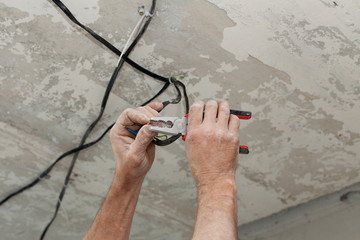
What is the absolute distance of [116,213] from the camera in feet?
3.14

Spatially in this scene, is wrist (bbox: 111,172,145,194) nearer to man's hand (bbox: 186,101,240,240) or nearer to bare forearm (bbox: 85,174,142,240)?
bare forearm (bbox: 85,174,142,240)

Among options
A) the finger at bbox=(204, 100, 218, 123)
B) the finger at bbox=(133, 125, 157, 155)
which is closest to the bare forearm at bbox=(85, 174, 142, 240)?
the finger at bbox=(133, 125, 157, 155)

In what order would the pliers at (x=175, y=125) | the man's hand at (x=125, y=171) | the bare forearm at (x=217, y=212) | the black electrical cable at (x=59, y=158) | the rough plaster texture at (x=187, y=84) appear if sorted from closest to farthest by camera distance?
the bare forearm at (x=217, y=212)
the pliers at (x=175, y=125)
the man's hand at (x=125, y=171)
the rough plaster texture at (x=187, y=84)
the black electrical cable at (x=59, y=158)

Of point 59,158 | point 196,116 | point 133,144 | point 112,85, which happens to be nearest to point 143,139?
point 133,144

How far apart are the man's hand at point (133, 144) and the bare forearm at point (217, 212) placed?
0.22 m

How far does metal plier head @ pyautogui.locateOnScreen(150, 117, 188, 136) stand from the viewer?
0.77m

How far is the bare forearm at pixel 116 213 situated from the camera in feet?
3.09

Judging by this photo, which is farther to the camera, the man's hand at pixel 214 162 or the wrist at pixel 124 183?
the wrist at pixel 124 183

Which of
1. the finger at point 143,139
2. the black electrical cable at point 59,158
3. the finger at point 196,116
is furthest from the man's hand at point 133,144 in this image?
the black electrical cable at point 59,158

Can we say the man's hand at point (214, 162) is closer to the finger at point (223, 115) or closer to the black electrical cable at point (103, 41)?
the finger at point (223, 115)

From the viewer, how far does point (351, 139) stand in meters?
1.31

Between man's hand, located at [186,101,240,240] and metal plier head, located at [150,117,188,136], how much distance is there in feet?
0.14

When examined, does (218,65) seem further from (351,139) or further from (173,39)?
(351,139)

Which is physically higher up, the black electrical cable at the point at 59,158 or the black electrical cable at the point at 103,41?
the black electrical cable at the point at 103,41
